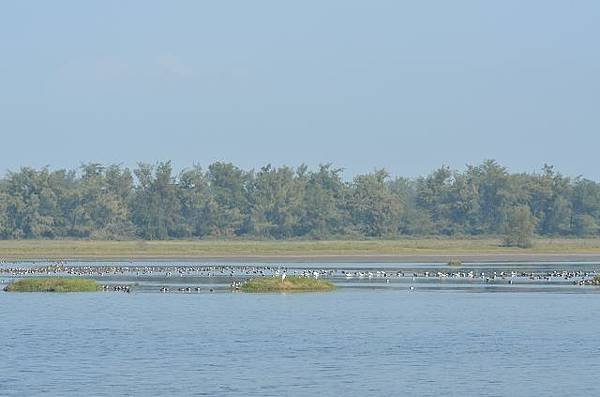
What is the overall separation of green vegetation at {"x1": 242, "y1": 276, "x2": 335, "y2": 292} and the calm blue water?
2.29 metres

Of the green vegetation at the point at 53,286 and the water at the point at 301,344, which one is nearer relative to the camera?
the water at the point at 301,344

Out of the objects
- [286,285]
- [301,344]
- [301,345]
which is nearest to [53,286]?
[286,285]

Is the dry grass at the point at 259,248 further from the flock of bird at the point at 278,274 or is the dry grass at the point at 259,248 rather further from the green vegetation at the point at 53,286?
the green vegetation at the point at 53,286

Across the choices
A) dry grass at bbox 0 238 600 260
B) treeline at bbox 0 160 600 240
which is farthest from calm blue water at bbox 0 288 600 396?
treeline at bbox 0 160 600 240

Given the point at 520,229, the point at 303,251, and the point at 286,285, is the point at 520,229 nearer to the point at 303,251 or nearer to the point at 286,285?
the point at 303,251

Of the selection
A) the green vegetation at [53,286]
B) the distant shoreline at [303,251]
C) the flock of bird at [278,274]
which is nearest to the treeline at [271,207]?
the distant shoreline at [303,251]

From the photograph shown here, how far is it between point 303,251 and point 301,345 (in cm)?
7494

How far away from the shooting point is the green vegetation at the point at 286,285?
60969 mm

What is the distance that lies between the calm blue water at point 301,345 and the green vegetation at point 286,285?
229cm

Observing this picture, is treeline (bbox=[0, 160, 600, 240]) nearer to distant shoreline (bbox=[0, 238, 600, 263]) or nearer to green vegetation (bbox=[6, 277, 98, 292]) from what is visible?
distant shoreline (bbox=[0, 238, 600, 263])

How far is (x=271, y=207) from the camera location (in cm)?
13138

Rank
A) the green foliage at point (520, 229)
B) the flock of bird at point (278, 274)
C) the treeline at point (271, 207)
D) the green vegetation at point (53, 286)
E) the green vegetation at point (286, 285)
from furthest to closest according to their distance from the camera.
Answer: the treeline at point (271, 207) < the green foliage at point (520, 229) < the flock of bird at point (278, 274) < the green vegetation at point (53, 286) < the green vegetation at point (286, 285)

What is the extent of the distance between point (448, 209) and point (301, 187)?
1548cm

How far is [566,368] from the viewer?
1308 inches
